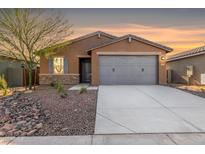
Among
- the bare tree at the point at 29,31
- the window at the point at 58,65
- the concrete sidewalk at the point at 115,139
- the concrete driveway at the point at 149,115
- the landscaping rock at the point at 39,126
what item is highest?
the bare tree at the point at 29,31

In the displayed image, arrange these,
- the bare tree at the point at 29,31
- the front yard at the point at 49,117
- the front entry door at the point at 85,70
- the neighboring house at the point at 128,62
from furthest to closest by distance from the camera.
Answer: the front entry door at the point at 85,70 → the neighboring house at the point at 128,62 → the bare tree at the point at 29,31 → the front yard at the point at 49,117

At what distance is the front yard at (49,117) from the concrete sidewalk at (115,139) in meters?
0.37

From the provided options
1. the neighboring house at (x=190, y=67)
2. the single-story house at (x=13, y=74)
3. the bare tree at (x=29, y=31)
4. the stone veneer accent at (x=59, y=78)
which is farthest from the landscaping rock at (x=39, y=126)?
the neighboring house at (x=190, y=67)

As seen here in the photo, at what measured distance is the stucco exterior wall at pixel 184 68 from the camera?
1794 cm

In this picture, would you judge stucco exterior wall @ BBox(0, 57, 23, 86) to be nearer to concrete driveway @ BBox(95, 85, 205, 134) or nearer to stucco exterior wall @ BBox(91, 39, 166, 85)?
stucco exterior wall @ BBox(91, 39, 166, 85)

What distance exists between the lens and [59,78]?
62.8ft

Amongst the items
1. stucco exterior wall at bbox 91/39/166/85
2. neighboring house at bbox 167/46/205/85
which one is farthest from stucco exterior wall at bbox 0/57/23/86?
neighboring house at bbox 167/46/205/85

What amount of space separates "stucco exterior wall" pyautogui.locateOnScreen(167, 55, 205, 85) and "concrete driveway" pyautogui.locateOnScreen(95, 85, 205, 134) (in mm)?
8205

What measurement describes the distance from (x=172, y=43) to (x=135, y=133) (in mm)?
15678

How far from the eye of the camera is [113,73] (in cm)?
1736

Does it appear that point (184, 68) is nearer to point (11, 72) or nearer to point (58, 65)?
point (58, 65)

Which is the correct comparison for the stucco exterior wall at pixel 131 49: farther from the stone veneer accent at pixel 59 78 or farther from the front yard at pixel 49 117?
the front yard at pixel 49 117

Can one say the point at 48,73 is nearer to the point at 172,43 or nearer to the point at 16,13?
the point at 16,13

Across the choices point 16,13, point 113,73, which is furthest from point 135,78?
point 16,13
